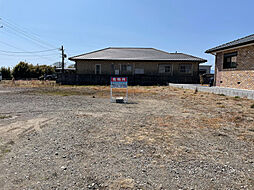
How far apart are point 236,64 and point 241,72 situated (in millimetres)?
857

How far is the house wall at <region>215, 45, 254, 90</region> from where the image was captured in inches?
451

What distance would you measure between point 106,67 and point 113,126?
65.3ft

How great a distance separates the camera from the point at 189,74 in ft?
78.6

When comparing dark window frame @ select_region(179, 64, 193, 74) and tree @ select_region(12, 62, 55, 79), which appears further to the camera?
tree @ select_region(12, 62, 55, 79)

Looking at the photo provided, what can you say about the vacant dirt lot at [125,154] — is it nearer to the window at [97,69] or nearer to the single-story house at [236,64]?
the single-story house at [236,64]

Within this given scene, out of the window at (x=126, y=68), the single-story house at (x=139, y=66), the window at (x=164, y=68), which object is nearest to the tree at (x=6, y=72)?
the single-story house at (x=139, y=66)

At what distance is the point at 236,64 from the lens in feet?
41.9

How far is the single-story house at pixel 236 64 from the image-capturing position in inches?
452

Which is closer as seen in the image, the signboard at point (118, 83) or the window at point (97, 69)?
the signboard at point (118, 83)

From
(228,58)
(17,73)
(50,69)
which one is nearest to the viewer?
(228,58)

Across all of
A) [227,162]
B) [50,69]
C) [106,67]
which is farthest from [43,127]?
[50,69]

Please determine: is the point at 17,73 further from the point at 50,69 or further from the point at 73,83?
the point at 73,83

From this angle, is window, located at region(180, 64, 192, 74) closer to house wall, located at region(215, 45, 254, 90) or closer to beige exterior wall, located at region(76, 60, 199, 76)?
beige exterior wall, located at region(76, 60, 199, 76)

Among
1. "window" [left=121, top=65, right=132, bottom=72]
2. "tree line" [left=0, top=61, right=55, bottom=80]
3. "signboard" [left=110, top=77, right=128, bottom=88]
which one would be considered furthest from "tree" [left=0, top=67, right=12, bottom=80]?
"signboard" [left=110, top=77, right=128, bottom=88]
